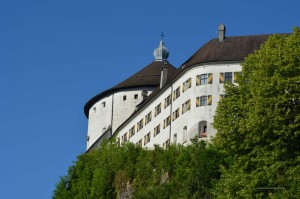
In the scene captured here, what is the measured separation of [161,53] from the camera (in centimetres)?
13262

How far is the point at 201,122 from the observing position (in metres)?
96.1

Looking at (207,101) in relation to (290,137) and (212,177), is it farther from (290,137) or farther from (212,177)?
(290,137)

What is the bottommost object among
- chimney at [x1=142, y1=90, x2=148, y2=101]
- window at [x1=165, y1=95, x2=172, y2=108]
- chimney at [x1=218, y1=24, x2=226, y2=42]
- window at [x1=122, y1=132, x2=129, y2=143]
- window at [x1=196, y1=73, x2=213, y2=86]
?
window at [x1=122, y1=132, x2=129, y2=143]

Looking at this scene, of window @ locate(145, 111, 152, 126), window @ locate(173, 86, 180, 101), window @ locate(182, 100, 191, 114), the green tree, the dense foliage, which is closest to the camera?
the green tree

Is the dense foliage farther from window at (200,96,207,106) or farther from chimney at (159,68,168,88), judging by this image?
chimney at (159,68,168,88)

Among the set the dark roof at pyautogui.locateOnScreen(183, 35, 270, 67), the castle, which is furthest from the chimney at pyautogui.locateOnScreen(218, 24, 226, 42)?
the dark roof at pyautogui.locateOnScreen(183, 35, 270, 67)

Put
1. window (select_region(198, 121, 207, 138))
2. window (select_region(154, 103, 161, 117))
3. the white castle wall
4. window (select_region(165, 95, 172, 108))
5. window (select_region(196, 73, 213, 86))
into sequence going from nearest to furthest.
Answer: window (select_region(198, 121, 207, 138)) → window (select_region(196, 73, 213, 86)) → window (select_region(165, 95, 172, 108)) → window (select_region(154, 103, 161, 117)) → the white castle wall

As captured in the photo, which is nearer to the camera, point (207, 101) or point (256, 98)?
point (256, 98)

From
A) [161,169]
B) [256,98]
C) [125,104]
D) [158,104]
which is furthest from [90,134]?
[256,98]

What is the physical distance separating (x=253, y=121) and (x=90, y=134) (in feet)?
194

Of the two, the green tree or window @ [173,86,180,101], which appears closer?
the green tree

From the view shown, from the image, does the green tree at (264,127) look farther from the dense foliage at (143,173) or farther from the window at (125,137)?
the window at (125,137)

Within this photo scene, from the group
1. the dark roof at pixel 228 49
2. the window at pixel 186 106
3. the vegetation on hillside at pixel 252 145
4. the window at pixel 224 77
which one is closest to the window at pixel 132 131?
the dark roof at pixel 228 49

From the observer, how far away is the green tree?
68.9 metres
